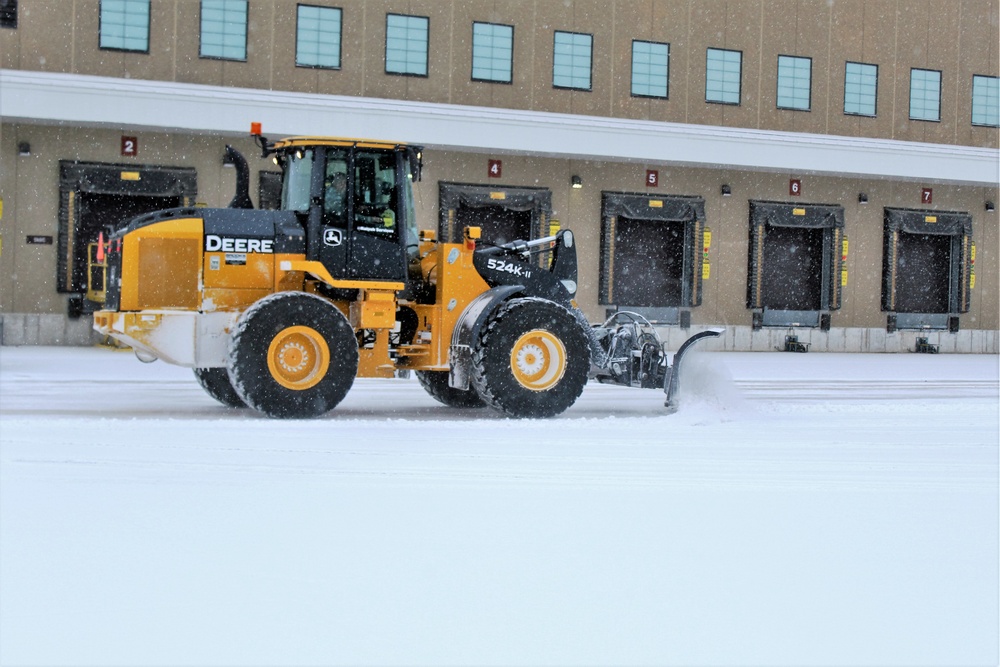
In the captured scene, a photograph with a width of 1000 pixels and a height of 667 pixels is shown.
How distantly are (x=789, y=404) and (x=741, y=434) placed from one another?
2931 mm

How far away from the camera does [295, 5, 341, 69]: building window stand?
70.3ft

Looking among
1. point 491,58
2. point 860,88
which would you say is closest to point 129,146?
point 491,58

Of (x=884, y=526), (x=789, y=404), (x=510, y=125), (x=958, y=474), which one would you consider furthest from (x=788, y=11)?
(x=884, y=526)

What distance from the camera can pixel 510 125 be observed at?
22.1m

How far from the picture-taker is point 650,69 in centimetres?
2384

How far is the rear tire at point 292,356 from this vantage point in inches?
408

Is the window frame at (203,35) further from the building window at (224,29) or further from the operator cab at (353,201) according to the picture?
the operator cab at (353,201)

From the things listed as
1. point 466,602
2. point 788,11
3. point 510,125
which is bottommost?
point 466,602

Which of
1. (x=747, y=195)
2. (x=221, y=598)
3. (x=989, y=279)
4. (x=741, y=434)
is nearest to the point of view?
(x=221, y=598)

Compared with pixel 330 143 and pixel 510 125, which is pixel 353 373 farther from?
pixel 510 125

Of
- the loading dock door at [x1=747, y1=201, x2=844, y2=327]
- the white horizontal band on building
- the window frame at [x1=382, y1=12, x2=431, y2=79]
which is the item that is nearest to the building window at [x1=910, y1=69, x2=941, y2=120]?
the white horizontal band on building

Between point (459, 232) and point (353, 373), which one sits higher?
point (459, 232)

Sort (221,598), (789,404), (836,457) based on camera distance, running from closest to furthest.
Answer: (221,598) → (836,457) → (789,404)

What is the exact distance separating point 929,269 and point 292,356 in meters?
19.9
